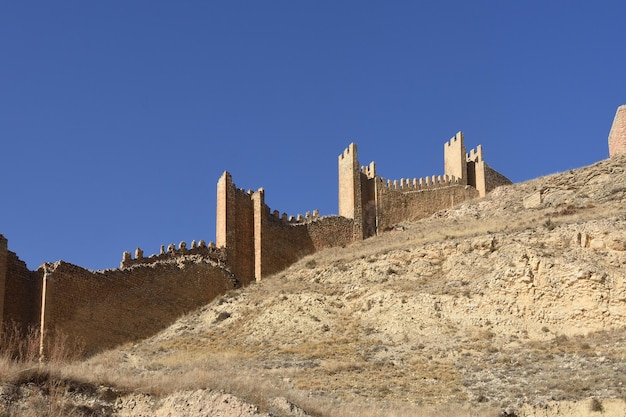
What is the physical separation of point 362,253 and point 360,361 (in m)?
9.57

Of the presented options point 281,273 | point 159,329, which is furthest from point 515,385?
point 281,273

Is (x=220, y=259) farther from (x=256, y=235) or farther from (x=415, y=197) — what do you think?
(x=415, y=197)

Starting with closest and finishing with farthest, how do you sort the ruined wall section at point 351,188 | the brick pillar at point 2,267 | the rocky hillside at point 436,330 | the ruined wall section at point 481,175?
Answer: the rocky hillside at point 436,330 < the brick pillar at point 2,267 < the ruined wall section at point 351,188 < the ruined wall section at point 481,175

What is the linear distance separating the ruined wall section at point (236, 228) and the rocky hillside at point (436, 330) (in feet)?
5.50

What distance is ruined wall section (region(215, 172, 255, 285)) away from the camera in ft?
106

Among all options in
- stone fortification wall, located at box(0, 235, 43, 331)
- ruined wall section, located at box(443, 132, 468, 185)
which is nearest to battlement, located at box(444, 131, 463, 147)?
ruined wall section, located at box(443, 132, 468, 185)

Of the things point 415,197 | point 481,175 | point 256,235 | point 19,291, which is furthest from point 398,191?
point 19,291

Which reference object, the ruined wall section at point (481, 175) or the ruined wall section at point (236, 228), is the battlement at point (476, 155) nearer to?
the ruined wall section at point (481, 175)

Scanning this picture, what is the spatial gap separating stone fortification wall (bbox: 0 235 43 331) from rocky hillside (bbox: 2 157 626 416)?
7.45 feet

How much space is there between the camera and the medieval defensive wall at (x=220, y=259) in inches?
943

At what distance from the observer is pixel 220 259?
31.5 m

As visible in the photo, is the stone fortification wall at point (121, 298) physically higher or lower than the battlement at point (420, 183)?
lower

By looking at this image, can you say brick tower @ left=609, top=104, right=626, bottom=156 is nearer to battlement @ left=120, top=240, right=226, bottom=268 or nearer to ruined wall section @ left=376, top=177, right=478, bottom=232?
ruined wall section @ left=376, top=177, right=478, bottom=232

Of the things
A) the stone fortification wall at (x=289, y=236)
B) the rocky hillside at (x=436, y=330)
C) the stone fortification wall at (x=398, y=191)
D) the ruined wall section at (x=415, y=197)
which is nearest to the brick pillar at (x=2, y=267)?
the rocky hillside at (x=436, y=330)
